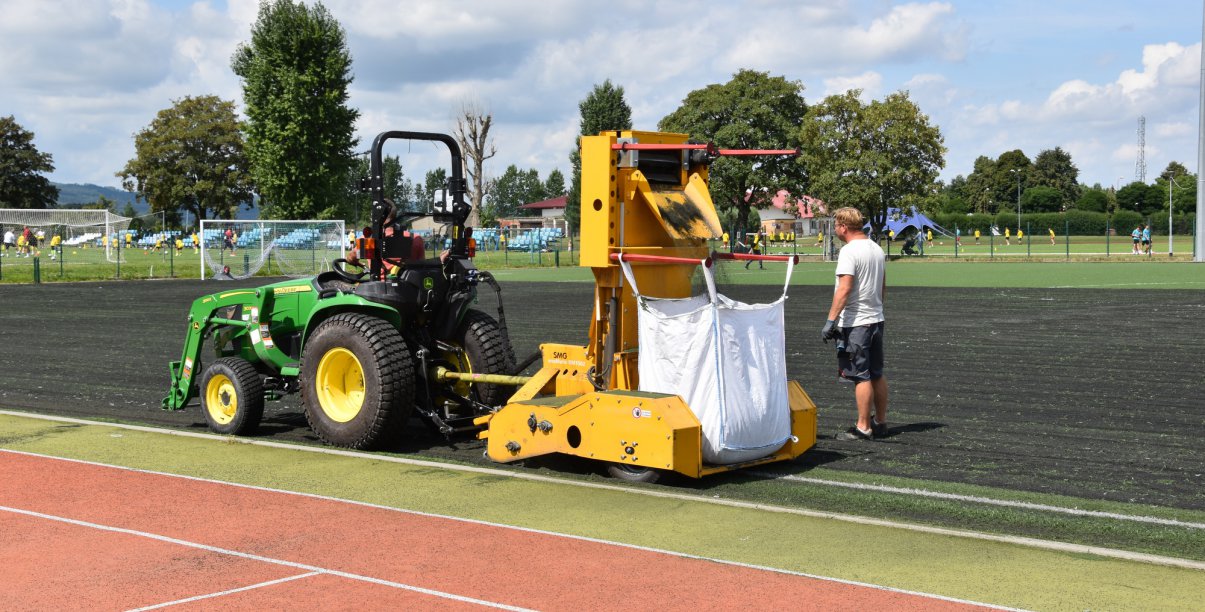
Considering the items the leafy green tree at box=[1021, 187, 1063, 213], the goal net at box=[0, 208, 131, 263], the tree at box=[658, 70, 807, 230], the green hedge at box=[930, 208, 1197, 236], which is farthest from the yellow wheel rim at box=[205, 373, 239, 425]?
the leafy green tree at box=[1021, 187, 1063, 213]

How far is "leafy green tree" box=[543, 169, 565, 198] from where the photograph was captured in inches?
6973

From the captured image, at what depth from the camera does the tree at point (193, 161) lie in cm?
9738

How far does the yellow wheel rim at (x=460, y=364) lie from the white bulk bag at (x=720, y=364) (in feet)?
6.93

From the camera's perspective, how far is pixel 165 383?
1381cm

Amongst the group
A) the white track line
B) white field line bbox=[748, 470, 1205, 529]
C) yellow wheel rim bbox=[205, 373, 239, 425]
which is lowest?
the white track line

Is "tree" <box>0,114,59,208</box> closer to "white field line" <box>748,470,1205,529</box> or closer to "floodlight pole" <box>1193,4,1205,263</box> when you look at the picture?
"floodlight pole" <box>1193,4,1205,263</box>

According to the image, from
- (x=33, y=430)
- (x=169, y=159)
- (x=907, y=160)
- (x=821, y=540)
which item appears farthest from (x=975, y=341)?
(x=169, y=159)

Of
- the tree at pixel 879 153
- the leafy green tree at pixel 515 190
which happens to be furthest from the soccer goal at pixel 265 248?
the leafy green tree at pixel 515 190

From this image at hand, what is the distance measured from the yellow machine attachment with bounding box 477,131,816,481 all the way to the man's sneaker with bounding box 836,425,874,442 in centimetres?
79

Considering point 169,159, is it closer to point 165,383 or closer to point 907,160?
point 907,160

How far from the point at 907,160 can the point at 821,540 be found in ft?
171

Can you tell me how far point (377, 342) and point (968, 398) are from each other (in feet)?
19.5

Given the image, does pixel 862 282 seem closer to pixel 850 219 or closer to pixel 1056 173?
pixel 850 219

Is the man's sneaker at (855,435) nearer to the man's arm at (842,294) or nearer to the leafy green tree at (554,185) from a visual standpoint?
the man's arm at (842,294)
